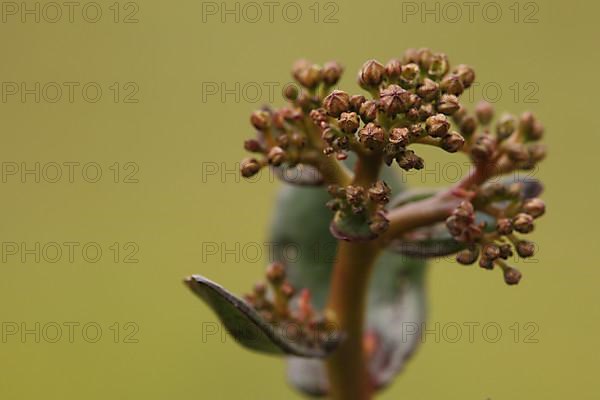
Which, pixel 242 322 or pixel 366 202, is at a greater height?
pixel 366 202

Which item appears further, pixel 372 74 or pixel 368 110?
pixel 372 74

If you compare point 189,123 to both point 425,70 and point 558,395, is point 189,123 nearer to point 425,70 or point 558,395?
point 558,395

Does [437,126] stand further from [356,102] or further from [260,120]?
[260,120]

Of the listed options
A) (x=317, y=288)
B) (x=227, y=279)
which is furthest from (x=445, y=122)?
(x=227, y=279)

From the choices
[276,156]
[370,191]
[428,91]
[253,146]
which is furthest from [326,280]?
[428,91]

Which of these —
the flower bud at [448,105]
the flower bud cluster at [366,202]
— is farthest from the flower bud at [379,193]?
the flower bud at [448,105]

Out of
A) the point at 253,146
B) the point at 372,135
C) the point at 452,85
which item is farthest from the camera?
the point at 253,146

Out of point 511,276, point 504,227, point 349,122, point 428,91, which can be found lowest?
point 511,276
